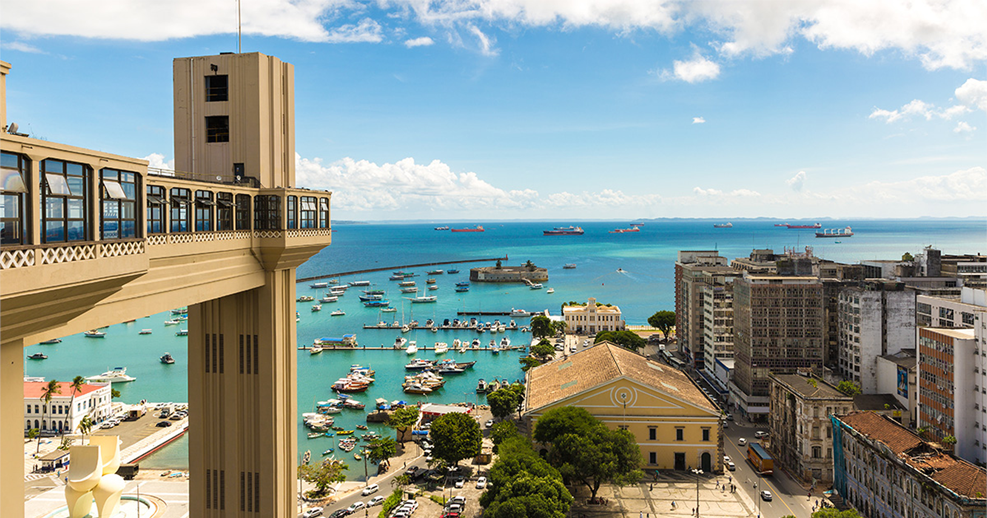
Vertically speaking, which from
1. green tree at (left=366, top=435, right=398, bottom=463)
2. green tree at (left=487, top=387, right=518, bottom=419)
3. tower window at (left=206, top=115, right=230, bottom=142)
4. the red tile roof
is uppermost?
tower window at (left=206, top=115, right=230, bottom=142)

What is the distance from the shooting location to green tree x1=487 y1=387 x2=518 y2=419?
57.9 m

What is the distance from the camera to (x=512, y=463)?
35.7m

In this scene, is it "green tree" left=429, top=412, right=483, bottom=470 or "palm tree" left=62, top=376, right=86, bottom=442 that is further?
"palm tree" left=62, top=376, right=86, bottom=442

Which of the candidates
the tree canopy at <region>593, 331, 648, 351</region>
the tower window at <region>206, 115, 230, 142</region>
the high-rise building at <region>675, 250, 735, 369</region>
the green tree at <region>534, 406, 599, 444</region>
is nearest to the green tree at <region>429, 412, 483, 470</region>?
the green tree at <region>534, 406, 599, 444</region>

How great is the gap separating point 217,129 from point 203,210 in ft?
15.7

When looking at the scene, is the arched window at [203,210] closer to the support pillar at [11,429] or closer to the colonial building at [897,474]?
the support pillar at [11,429]

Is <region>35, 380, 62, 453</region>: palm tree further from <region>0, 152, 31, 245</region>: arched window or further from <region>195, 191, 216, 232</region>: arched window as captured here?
<region>0, 152, 31, 245</region>: arched window

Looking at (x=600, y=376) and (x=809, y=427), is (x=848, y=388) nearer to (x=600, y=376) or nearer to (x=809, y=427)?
(x=809, y=427)

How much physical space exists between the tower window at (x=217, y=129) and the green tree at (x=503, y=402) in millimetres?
43536

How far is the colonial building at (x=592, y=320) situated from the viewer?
107 meters

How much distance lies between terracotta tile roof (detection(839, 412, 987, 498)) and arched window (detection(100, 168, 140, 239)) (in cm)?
3732

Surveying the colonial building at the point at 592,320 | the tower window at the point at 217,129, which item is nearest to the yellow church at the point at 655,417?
the tower window at the point at 217,129

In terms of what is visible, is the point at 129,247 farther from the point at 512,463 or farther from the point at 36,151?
the point at 512,463

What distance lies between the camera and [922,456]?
34812 millimetres
